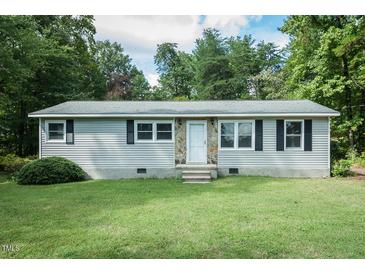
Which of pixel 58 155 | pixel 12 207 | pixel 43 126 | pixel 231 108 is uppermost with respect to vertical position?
pixel 231 108

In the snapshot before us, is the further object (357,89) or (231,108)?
(357,89)

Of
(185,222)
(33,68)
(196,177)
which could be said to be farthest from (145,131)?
(33,68)

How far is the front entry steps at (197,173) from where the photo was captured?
11.6 meters

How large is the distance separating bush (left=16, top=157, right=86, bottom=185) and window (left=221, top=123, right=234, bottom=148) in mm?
6338

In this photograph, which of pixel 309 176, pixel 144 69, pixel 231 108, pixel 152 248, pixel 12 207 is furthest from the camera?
pixel 144 69

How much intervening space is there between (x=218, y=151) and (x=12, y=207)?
8.12m

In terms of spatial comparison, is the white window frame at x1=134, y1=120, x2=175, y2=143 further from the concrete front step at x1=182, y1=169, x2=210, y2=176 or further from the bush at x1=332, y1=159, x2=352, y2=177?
the bush at x1=332, y1=159, x2=352, y2=177

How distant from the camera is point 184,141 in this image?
42.5 feet

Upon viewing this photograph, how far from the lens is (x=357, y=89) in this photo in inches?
732

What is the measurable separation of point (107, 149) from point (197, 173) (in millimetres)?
4160

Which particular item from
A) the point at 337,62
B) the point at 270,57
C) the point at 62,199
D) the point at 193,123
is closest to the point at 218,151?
the point at 193,123

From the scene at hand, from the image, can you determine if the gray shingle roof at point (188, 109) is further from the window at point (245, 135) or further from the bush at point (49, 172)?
the bush at point (49, 172)

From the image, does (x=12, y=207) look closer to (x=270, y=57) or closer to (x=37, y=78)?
(x=37, y=78)

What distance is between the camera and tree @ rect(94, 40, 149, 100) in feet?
129
